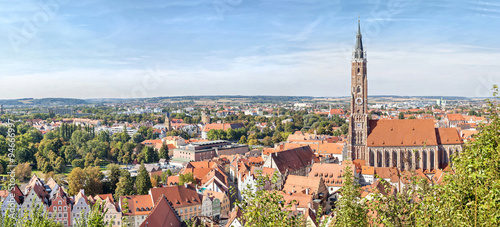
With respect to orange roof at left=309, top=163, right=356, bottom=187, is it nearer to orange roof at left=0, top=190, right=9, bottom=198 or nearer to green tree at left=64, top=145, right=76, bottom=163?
orange roof at left=0, top=190, right=9, bottom=198

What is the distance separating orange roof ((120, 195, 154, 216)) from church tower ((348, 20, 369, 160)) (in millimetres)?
27696

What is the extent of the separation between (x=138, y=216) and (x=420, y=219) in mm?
29767

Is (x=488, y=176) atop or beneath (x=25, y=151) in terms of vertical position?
atop

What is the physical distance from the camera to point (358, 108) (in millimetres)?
52406

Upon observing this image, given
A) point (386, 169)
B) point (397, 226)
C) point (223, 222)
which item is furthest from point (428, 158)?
point (397, 226)

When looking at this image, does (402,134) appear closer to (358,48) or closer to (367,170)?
(367,170)

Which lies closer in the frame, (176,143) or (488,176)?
(488,176)

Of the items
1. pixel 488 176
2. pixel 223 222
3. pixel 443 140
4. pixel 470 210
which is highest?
pixel 488 176

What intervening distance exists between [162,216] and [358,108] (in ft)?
100

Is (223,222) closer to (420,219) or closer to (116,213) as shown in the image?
(116,213)

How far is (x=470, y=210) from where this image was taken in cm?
713

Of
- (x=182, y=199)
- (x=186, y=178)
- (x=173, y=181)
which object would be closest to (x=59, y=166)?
(x=173, y=181)

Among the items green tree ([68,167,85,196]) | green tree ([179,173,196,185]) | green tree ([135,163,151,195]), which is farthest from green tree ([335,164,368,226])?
green tree ([68,167,85,196])

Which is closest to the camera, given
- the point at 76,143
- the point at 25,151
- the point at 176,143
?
the point at 25,151
